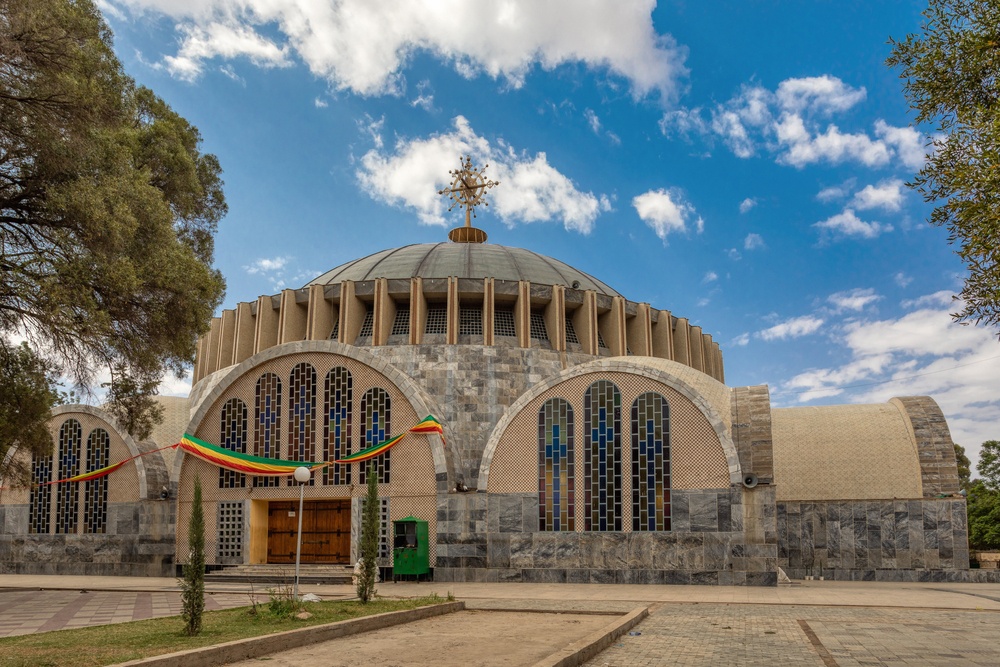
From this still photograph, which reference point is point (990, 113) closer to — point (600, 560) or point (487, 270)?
point (600, 560)

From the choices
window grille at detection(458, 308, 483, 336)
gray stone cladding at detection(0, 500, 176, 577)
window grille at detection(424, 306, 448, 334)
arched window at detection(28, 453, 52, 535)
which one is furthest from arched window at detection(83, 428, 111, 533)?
window grille at detection(458, 308, 483, 336)

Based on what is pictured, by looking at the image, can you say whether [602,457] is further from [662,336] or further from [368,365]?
[662,336]

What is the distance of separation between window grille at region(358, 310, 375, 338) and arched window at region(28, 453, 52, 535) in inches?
423

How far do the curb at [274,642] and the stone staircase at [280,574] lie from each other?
9233 mm

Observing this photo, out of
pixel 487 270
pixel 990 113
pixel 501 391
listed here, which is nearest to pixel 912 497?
pixel 501 391

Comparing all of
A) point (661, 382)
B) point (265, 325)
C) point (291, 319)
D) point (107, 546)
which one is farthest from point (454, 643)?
point (265, 325)

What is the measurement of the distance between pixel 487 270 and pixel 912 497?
616 inches

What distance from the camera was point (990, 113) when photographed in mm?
8172

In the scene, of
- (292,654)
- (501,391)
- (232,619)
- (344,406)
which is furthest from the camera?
(501,391)

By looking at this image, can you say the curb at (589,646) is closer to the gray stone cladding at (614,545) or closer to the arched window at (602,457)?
the gray stone cladding at (614,545)

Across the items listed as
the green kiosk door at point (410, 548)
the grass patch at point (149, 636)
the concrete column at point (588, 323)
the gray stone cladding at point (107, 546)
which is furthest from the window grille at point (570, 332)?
the grass patch at point (149, 636)

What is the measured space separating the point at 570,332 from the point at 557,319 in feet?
4.85

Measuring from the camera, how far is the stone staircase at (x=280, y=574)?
2203cm

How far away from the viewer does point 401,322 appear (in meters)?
29.8
